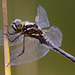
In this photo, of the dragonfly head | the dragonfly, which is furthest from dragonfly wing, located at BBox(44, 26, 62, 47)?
the dragonfly head

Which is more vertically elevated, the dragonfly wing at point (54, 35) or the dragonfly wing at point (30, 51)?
the dragonfly wing at point (54, 35)

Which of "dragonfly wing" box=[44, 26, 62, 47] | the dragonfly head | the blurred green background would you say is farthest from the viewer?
the blurred green background

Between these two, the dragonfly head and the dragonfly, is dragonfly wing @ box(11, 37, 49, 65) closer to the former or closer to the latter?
the dragonfly

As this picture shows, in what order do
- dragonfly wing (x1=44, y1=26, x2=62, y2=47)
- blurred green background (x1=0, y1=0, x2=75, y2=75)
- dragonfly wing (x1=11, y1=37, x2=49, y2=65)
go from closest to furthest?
dragonfly wing (x1=11, y1=37, x2=49, y2=65) < dragonfly wing (x1=44, y1=26, x2=62, y2=47) < blurred green background (x1=0, y1=0, x2=75, y2=75)

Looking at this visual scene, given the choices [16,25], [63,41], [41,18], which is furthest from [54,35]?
[63,41]

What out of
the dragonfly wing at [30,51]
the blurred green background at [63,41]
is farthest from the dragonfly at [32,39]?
the blurred green background at [63,41]

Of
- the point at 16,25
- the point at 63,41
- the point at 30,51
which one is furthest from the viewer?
the point at 63,41

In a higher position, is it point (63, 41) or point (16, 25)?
point (16, 25)

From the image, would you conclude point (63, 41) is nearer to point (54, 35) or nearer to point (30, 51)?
point (54, 35)

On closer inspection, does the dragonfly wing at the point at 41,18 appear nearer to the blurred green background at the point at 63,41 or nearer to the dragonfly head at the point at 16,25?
the dragonfly head at the point at 16,25
